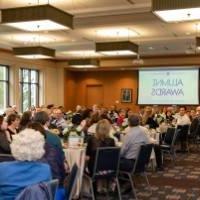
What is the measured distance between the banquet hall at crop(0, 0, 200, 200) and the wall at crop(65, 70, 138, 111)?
2.2 inches

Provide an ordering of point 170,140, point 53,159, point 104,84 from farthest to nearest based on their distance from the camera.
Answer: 1. point 104,84
2. point 170,140
3. point 53,159

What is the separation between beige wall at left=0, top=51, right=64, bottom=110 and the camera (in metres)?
17.6

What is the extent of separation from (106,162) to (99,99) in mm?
16885

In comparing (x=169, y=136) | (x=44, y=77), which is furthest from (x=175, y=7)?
(x=44, y=77)

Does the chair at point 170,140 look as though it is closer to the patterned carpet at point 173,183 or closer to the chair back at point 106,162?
the patterned carpet at point 173,183

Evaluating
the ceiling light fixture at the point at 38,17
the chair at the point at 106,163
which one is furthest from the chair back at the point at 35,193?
the ceiling light fixture at the point at 38,17

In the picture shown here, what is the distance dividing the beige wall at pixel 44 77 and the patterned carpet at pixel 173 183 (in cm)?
948

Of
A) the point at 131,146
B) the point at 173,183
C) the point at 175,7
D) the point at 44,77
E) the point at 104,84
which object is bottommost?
the point at 173,183

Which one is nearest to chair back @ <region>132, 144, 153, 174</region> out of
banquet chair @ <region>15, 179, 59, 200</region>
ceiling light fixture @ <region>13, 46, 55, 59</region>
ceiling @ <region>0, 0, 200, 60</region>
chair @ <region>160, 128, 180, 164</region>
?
banquet chair @ <region>15, 179, 59, 200</region>

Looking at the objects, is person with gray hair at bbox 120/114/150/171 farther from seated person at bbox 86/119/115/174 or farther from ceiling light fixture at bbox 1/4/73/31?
ceiling light fixture at bbox 1/4/73/31

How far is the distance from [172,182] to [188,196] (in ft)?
3.56

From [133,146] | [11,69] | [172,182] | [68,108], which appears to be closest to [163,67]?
[68,108]

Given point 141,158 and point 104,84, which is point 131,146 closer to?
point 141,158

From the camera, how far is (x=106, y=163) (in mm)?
5410
